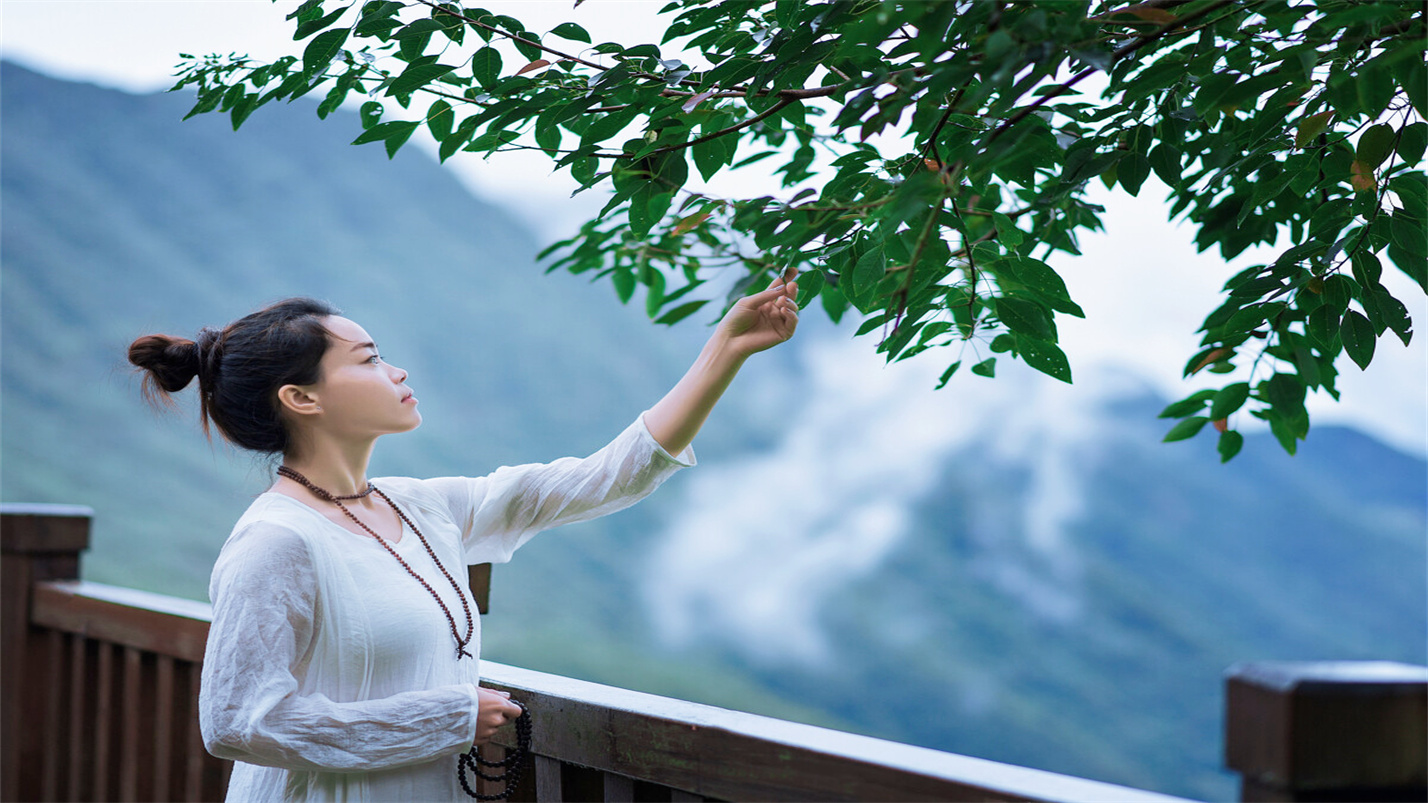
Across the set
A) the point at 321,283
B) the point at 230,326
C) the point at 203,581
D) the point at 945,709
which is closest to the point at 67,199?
the point at 321,283

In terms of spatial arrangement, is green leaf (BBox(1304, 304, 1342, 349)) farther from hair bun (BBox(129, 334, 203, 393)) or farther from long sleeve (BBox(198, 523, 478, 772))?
hair bun (BBox(129, 334, 203, 393))

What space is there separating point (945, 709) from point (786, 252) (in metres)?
9.67

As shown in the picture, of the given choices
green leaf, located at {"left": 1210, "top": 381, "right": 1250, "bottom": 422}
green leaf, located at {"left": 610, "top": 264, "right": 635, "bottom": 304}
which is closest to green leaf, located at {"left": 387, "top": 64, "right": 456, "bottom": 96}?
green leaf, located at {"left": 610, "top": 264, "right": 635, "bottom": 304}

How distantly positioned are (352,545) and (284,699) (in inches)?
8.0

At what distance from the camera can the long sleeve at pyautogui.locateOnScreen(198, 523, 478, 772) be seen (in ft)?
3.56

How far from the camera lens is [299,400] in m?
1.33

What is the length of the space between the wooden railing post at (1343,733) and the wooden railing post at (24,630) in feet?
7.46

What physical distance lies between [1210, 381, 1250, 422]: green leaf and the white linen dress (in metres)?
0.87

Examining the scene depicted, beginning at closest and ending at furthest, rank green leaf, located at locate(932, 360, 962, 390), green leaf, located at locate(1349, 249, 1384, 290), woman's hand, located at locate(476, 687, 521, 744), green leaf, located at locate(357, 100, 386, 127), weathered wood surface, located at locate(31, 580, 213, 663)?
woman's hand, located at locate(476, 687, 521, 744) < green leaf, located at locate(1349, 249, 1384, 290) < green leaf, located at locate(357, 100, 386, 127) < green leaf, located at locate(932, 360, 962, 390) < weathered wood surface, located at locate(31, 580, 213, 663)

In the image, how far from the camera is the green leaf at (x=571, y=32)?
47.5 inches

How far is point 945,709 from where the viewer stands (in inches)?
406

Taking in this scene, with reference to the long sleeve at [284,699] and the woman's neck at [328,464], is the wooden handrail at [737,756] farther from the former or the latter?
the woman's neck at [328,464]

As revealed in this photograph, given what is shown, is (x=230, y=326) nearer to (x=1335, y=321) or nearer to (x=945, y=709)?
(x=1335, y=321)

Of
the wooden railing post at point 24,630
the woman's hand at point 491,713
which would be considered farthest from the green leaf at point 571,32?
the wooden railing post at point 24,630
